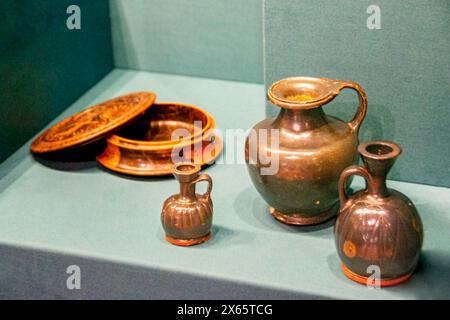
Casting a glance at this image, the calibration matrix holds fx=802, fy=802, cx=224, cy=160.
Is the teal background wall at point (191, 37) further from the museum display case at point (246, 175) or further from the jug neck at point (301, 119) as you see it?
the jug neck at point (301, 119)

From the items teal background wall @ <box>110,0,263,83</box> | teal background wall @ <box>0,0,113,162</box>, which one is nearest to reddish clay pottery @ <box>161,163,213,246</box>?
teal background wall @ <box>0,0,113,162</box>

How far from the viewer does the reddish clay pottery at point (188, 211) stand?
178 centimetres

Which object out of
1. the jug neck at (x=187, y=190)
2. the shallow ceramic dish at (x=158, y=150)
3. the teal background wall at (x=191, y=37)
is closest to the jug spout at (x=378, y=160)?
the jug neck at (x=187, y=190)

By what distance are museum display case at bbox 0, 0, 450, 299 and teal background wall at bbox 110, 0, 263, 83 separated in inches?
11.4

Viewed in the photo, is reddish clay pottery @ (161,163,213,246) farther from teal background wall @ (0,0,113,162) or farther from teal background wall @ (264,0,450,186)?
teal background wall @ (0,0,113,162)

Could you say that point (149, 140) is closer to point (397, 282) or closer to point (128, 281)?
point (128, 281)

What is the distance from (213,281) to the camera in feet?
5.65

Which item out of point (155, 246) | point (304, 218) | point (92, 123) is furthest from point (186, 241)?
point (92, 123)

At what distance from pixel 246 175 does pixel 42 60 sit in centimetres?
75

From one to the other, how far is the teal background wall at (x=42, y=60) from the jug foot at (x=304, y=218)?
0.86 m

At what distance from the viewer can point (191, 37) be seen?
9.04ft

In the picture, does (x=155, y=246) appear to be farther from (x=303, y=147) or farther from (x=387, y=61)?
(x=387, y=61)

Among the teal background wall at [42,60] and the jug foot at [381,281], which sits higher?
the teal background wall at [42,60]
